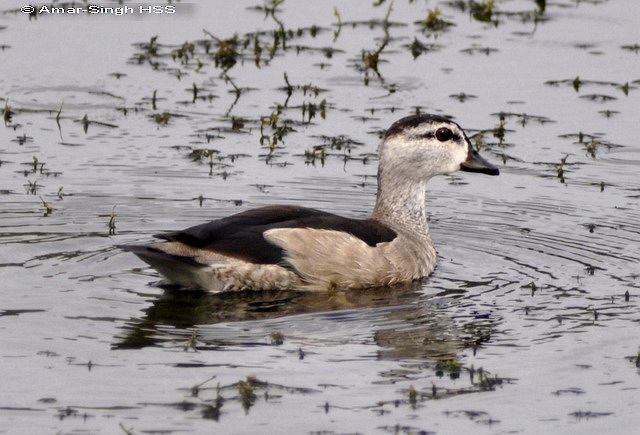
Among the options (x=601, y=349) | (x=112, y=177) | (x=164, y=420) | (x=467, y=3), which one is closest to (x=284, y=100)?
(x=112, y=177)

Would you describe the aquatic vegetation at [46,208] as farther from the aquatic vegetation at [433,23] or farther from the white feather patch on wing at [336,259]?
the aquatic vegetation at [433,23]

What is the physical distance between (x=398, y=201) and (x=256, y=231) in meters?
1.69

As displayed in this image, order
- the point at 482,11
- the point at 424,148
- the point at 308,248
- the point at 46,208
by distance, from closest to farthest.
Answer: the point at 308,248, the point at 424,148, the point at 46,208, the point at 482,11

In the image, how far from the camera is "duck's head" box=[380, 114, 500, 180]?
12.4 metres

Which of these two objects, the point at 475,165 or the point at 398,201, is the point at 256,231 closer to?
the point at 398,201

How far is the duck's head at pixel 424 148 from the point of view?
12.4 metres

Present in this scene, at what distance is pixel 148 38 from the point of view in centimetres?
1814

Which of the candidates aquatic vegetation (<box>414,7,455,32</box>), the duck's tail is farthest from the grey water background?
the duck's tail

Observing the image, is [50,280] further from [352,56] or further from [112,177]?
[352,56]

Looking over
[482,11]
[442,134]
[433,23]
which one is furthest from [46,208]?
[482,11]

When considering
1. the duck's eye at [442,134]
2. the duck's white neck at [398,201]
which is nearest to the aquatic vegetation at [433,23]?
the duck's eye at [442,134]

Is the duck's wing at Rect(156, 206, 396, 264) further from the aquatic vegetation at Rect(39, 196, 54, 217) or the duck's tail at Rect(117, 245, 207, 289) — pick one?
the aquatic vegetation at Rect(39, 196, 54, 217)

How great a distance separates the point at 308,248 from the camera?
11375 mm

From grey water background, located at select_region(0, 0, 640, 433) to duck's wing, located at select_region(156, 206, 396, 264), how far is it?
34cm
